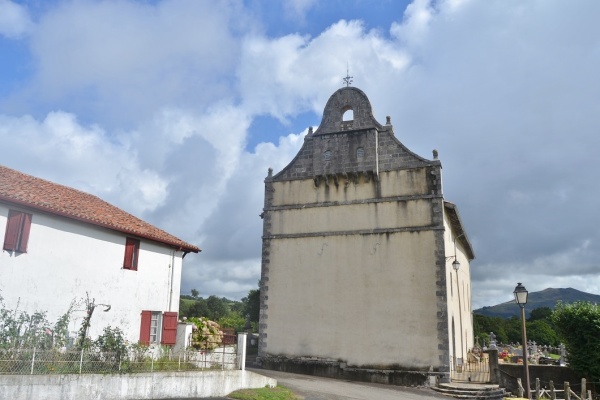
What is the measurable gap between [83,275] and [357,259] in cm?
1227

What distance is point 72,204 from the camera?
1819 cm

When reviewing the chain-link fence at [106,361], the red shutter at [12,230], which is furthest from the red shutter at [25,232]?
the chain-link fence at [106,361]

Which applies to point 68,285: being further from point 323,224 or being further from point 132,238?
A: point 323,224

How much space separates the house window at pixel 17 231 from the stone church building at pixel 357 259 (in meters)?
12.4

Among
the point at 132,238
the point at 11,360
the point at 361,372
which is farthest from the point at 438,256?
the point at 11,360

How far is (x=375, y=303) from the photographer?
23.1 meters

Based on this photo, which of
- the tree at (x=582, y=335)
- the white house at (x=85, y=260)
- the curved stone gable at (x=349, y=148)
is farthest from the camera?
the curved stone gable at (x=349, y=148)

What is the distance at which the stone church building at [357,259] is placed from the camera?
22.3 metres

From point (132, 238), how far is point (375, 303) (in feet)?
36.8

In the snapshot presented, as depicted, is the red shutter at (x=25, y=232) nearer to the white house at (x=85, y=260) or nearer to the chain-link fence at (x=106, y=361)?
the white house at (x=85, y=260)

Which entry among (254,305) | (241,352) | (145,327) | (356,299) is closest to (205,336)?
(241,352)

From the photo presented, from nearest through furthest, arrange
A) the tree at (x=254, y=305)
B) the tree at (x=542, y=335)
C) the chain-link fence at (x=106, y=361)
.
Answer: the chain-link fence at (x=106, y=361), the tree at (x=254, y=305), the tree at (x=542, y=335)

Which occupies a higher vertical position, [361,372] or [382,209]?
[382,209]

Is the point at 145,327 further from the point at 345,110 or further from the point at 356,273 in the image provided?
the point at 345,110
